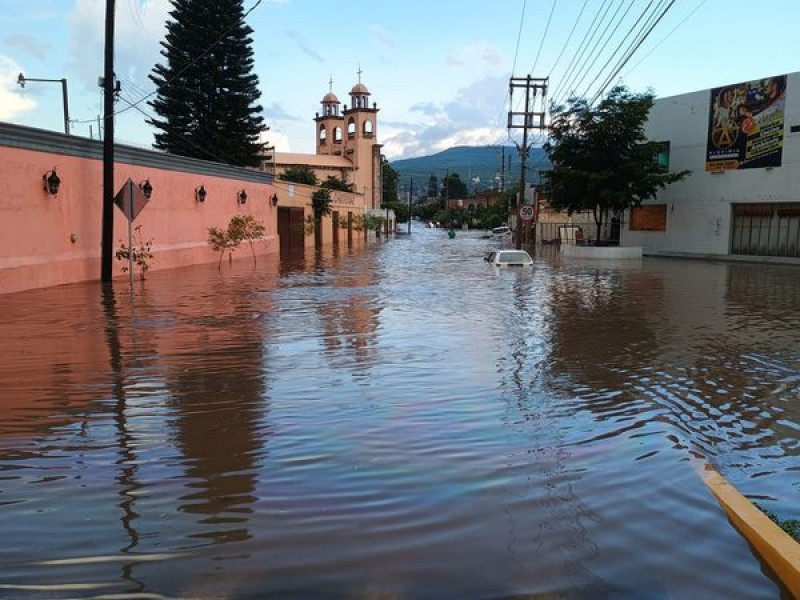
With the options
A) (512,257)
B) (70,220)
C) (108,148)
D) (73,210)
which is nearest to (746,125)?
(512,257)

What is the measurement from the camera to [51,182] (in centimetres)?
1808

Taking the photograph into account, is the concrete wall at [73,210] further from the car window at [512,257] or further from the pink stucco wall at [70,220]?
the car window at [512,257]

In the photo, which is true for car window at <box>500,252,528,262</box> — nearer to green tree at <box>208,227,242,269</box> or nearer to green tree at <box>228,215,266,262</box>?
green tree at <box>228,215,266,262</box>

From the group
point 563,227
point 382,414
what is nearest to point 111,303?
point 382,414

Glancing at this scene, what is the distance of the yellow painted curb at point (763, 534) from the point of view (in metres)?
3.74

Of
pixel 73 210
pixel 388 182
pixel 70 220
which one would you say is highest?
pixel 388 182

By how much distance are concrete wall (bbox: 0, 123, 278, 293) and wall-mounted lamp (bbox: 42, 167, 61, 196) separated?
0.11 m

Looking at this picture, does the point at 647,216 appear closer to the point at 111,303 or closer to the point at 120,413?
the point at 111,303

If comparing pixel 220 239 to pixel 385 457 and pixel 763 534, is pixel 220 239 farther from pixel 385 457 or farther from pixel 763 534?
pixel 763 534

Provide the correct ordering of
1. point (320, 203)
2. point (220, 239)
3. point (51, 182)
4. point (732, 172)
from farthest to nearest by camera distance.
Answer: point (320, 203), point (732, 172), point (220, 239), point (51, 182)

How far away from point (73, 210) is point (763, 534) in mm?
18884

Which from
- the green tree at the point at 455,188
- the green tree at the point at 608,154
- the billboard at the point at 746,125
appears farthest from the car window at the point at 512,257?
the green tree at the point at 455,188

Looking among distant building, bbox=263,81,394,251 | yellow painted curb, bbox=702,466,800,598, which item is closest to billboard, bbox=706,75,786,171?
yellow painted curb, bbox=702,466,800,598

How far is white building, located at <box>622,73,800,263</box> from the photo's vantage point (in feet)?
110
